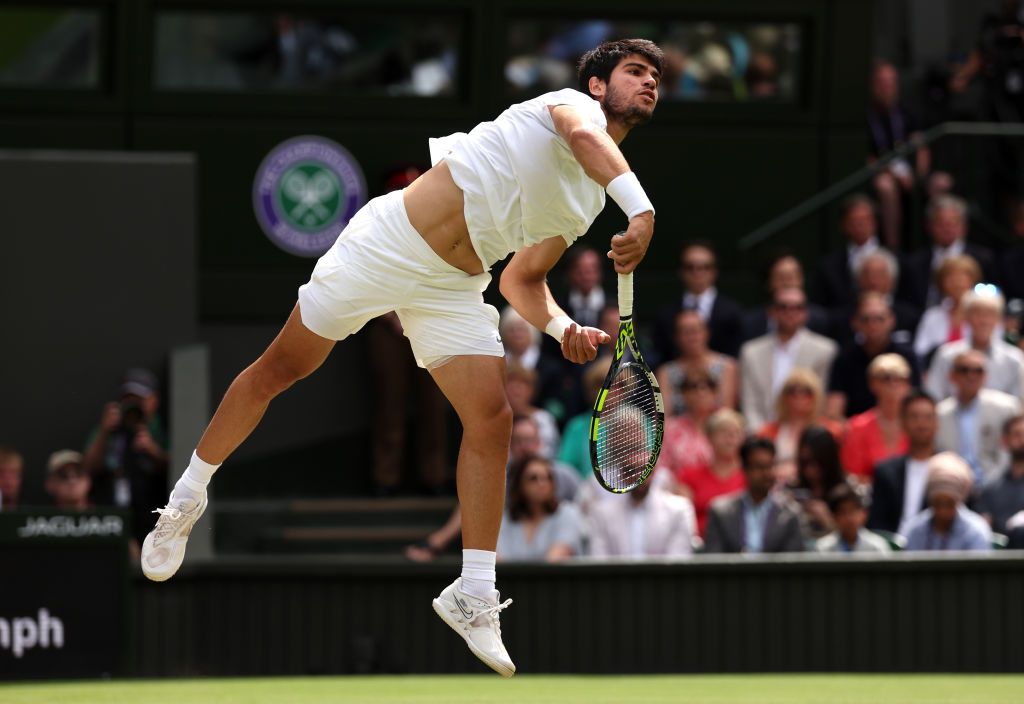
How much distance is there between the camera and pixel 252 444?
1252cm

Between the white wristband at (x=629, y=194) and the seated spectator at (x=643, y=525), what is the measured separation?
156 inches

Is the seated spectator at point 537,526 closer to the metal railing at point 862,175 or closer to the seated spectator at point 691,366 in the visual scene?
the seated spectator at point 691,366

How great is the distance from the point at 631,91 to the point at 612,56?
143 millimetres

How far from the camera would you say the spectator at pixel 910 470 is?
9703mm

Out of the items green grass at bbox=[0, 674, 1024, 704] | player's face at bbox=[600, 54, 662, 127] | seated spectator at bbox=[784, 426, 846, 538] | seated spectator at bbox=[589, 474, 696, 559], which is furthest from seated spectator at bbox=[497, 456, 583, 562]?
player's face at bbox=[600, 54, 662, 127]

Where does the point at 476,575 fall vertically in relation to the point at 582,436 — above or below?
below

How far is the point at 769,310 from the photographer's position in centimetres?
1143

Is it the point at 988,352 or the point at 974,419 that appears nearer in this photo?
the point at 974,419

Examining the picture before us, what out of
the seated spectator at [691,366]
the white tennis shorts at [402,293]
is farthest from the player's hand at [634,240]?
the seated spectator at [691,366]

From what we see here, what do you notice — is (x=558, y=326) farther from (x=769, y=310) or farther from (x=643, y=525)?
(x=769, y=310)

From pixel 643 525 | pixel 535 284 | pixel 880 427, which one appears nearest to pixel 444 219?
pixel 535 284

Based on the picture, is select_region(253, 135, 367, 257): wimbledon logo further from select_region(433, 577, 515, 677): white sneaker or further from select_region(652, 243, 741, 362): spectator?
select_region(433, 577, 515, 677): white sneaker

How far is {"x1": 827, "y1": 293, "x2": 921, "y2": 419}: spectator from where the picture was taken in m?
10.7

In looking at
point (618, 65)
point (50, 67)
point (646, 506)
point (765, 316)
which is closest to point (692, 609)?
point (646, 506)
